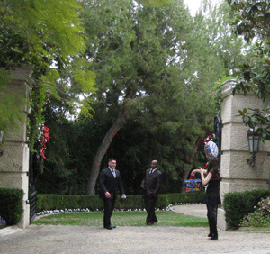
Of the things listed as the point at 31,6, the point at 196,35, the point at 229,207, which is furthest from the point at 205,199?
the point at 196,35

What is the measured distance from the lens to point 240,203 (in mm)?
9688

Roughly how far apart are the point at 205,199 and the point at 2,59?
5190mm

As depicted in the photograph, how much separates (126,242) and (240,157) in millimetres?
3999

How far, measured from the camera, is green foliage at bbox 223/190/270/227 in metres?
9.66

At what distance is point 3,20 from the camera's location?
7.86 meters

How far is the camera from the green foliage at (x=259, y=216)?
29.9 ft

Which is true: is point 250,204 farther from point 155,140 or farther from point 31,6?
point 155,140

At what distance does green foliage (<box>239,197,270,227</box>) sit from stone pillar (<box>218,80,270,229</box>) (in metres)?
0.63

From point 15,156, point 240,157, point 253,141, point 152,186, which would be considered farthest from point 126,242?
point 152,186

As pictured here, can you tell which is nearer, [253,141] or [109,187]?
[253,141]

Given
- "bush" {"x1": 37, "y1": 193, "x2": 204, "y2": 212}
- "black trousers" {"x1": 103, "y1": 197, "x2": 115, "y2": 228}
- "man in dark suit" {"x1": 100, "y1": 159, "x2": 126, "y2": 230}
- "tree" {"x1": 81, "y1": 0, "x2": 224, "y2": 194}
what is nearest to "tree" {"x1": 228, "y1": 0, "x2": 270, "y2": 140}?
"man in dark suit" {"x1": 100, "y1": 159, "x2": 126, "y2": 230}

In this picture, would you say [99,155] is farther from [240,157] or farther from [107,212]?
[240,157]

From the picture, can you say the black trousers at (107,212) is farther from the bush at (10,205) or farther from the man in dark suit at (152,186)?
the bush at (10,205)

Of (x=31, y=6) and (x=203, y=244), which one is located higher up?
(x=31, y=6)
